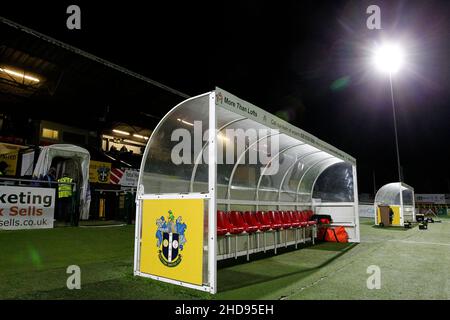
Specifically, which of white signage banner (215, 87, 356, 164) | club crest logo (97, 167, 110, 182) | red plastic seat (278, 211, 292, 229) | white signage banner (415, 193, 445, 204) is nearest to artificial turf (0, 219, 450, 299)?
red plastic seat (278, 211, 292, 229)

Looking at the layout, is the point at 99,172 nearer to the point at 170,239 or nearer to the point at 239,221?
the point at 239,221

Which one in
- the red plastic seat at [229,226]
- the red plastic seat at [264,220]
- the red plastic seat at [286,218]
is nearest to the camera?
the red plastic seat at [229,226]

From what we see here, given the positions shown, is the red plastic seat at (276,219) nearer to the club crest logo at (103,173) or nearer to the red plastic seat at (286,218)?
the red plastic seat at (286,218)

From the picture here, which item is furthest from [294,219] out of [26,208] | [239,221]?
[26,208]

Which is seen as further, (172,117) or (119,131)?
(119,131)

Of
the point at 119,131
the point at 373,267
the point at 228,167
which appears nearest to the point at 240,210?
the point at 228,167

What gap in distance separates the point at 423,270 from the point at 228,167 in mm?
4374

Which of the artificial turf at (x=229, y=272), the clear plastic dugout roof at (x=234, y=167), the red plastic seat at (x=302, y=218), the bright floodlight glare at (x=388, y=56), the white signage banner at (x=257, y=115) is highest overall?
the bright floodlight glare at (x=388, y=56)

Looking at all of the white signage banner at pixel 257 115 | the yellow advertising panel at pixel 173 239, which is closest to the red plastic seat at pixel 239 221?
the white signage banner at pixel 257 115

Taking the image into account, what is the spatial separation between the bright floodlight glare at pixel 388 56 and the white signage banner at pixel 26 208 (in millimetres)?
15369

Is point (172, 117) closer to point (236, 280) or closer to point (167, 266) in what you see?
point (167, 266)

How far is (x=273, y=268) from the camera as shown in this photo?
584cm

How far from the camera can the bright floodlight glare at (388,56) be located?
49.1 ft
